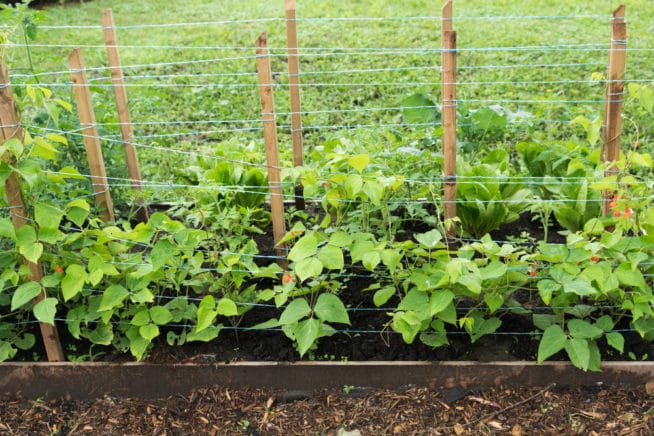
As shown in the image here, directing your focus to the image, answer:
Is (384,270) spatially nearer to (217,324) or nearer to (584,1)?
(217,324)

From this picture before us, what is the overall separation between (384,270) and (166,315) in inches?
42.6

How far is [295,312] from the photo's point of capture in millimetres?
3230

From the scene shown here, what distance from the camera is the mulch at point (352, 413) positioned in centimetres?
311

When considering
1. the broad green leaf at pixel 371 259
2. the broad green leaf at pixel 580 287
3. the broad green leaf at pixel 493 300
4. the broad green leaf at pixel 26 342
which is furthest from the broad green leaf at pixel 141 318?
the broad green leaf at pixel 580 287

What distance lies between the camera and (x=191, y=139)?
6.33m

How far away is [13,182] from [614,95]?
9.11 ft

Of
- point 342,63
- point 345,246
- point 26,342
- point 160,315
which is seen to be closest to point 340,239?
point 345,246

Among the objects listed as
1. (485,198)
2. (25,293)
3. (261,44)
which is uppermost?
(261,44)

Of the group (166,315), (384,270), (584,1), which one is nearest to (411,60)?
(584,1)

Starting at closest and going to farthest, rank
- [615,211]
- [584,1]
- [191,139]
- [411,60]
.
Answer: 1. [615,211]
2. [191,139]
3. [411,60]
4. [584,1]

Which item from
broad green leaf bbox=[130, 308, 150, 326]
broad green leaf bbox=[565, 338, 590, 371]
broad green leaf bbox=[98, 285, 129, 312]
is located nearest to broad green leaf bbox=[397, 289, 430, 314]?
broad green leaf bbox=[565, 338, 590, 371]

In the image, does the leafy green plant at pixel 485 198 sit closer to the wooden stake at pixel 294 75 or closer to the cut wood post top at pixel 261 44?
the wooden stake at pixel 294 75

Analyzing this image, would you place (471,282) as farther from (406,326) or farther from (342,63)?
(342,63)

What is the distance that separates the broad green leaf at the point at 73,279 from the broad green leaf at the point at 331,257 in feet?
3.52
